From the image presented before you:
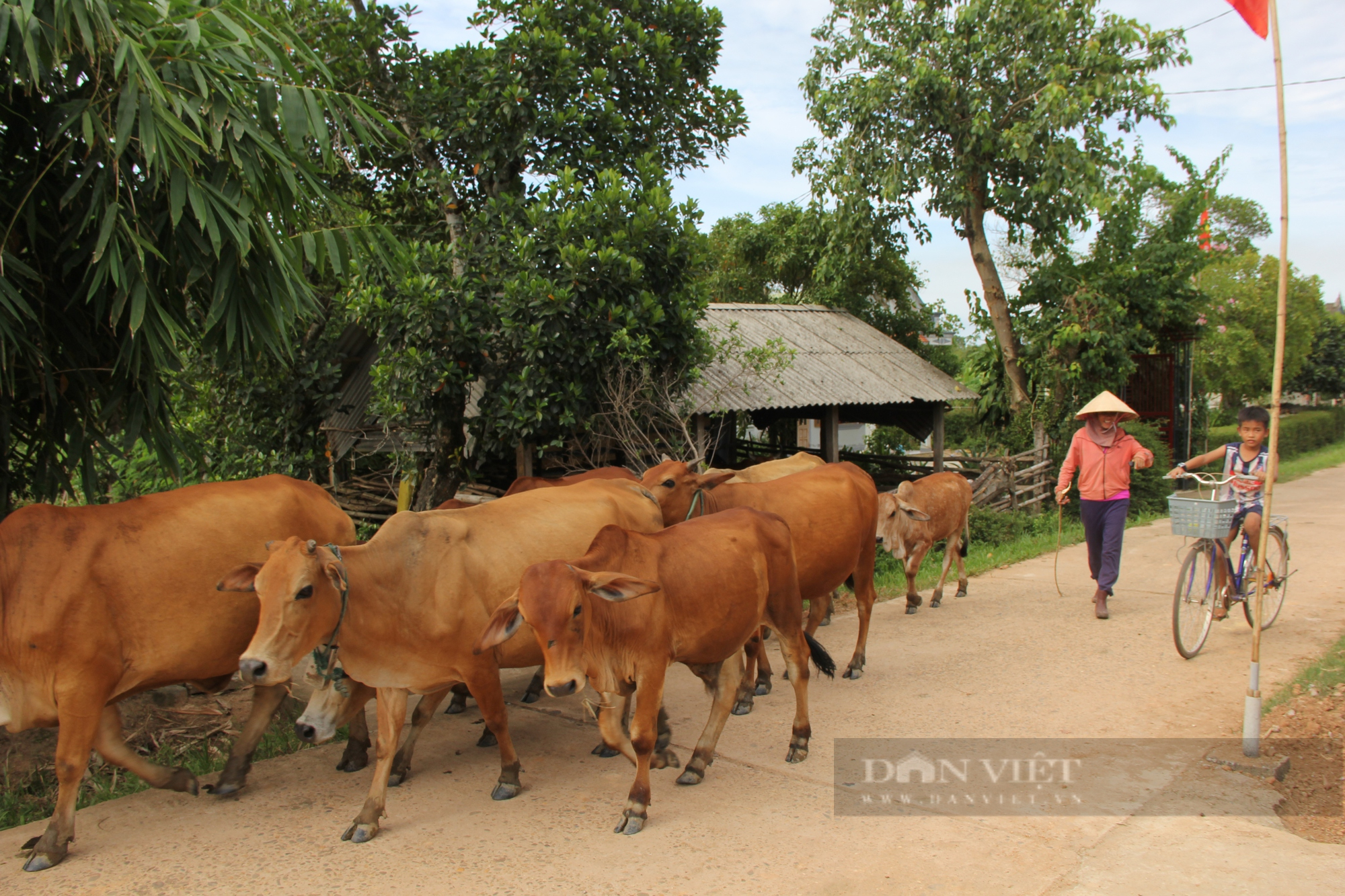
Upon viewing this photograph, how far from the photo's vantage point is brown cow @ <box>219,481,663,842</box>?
13.1ft

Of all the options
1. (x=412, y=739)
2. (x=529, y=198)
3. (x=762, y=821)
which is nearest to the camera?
(x=762, y=821)

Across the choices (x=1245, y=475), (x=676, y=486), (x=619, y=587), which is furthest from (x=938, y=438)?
(x=619, y=587)

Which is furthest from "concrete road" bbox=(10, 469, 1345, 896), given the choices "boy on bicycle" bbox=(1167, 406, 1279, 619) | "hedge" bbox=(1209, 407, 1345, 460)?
"hedge" bbox=(1209, 407, 1345, 460)

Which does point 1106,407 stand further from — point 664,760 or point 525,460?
point 525,460

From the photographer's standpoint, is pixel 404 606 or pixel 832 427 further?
pixel 832 427

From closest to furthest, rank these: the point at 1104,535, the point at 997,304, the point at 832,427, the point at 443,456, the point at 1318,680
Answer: the point at 1318,680
the point at 1104,535
the point at 443,456
the point at 832,427
the point at 997,304

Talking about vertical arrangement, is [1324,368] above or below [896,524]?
above

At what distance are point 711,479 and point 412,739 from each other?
7.97 feet

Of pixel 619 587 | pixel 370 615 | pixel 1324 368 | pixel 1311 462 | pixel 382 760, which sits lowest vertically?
pixel 382 760

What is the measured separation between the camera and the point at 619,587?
3.80 metres

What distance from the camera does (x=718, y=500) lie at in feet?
20.6

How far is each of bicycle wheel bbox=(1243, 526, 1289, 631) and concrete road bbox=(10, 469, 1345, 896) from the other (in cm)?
41

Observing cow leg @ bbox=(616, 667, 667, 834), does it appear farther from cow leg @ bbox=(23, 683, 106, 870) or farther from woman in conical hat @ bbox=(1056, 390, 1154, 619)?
woman in conical hat @ bbox=(1056, 390, 1154, 619)

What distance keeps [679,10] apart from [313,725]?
8.20 metres
